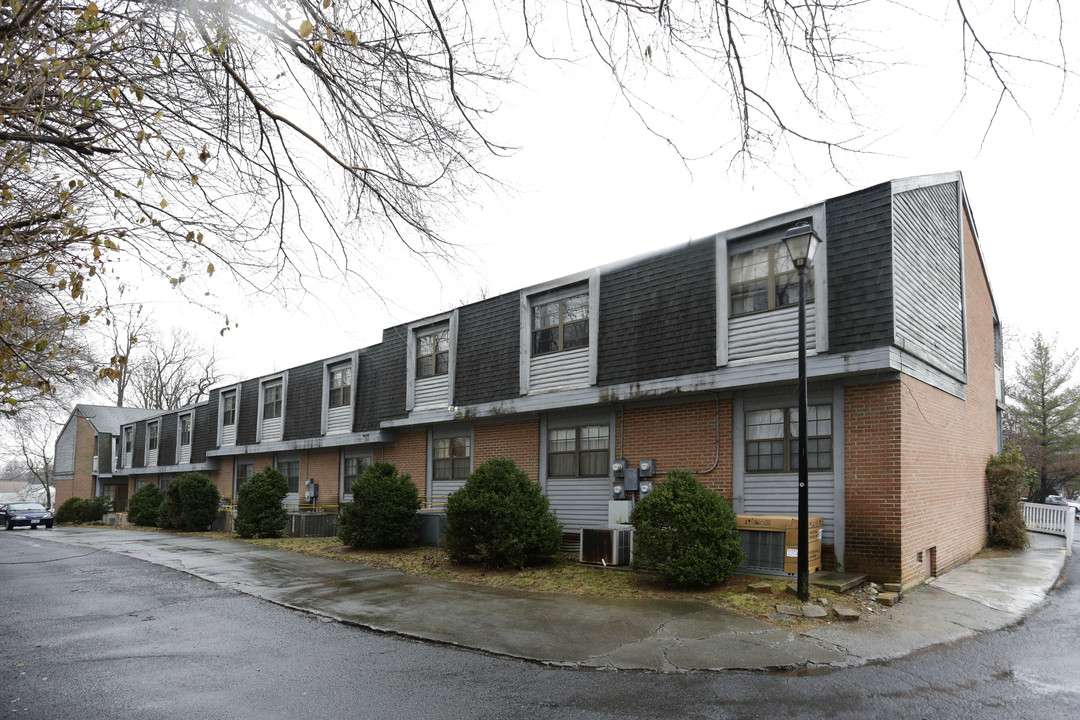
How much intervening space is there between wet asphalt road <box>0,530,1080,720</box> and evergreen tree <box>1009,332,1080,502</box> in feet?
125

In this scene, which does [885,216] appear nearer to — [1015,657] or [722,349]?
[722,349]

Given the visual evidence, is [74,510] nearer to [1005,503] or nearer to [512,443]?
[512,443]

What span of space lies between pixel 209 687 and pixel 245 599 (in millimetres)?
4848

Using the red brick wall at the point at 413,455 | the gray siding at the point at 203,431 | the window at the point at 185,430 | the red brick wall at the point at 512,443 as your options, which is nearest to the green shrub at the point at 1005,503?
the red brick wall at the point at 512,443

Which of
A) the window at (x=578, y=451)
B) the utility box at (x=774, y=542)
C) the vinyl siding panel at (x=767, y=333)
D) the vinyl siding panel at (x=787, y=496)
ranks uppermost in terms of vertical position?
the vinyl siding panel at (x=767, y=333)

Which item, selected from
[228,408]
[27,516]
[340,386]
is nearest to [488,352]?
[340,386]

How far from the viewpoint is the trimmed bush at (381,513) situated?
15719 millimetres

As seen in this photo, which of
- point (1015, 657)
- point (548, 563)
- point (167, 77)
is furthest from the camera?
point (548, 563)

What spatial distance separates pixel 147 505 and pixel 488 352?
23.0m

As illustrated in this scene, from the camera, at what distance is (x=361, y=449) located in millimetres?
21750

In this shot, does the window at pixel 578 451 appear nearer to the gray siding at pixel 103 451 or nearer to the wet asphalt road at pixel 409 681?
the wet asphalt road at pixel 409 681

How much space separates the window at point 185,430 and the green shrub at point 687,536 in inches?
1188

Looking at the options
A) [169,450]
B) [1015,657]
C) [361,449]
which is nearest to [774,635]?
[1015,657]

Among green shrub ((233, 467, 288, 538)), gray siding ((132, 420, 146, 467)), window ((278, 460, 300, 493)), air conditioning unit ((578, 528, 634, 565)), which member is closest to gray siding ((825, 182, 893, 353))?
air conditioning unit ((578, 528, 634, 565))
